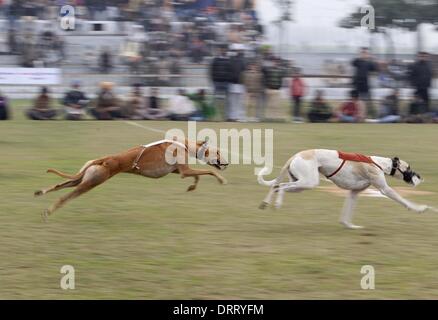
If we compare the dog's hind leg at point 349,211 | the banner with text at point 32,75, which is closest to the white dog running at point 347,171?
the dog's hind leg at point 349,211

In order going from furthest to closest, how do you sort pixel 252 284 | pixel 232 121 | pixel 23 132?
pixel 232 121, pixel 23 132, pixel 252 284

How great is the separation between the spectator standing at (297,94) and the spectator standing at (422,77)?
2949mm

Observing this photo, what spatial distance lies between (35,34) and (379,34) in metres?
10.5

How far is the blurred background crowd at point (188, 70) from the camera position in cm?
2236

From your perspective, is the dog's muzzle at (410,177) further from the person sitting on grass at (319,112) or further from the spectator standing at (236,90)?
the person sitting on grass at (319,112)

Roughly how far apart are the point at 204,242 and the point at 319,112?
1455cm

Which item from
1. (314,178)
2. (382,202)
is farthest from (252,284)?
(382,202)

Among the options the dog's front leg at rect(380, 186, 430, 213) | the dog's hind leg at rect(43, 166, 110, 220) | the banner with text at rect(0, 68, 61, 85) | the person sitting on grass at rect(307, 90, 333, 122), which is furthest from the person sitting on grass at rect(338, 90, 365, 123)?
the dog's hind leg at rect(43, 166, 110, 220)

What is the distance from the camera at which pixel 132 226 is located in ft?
30.3

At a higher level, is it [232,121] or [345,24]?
[345,24]

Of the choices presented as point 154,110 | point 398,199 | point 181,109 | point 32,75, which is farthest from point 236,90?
point 398,199

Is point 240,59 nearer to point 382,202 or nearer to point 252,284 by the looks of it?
point 382,202

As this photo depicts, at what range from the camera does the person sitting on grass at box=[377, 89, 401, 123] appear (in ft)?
75.9
